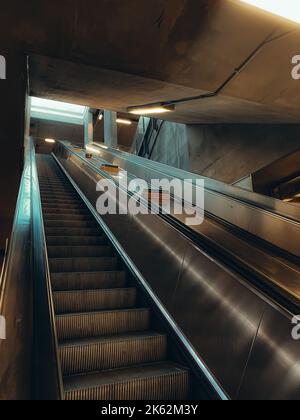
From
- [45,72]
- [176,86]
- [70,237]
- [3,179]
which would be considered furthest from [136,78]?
[3,179]

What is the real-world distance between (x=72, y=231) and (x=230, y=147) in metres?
4.98

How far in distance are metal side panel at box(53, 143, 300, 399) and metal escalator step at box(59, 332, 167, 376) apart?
1.03 feet

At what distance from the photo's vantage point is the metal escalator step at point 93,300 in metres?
→ 3.39

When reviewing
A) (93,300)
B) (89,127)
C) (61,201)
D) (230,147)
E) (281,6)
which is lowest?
(93,300)

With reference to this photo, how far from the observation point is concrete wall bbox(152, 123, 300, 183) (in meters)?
7.22

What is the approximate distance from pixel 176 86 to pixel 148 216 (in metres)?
2.01

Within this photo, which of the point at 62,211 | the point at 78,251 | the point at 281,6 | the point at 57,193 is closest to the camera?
the point at 281,6

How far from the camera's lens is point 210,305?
282cm

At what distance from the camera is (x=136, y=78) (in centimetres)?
462

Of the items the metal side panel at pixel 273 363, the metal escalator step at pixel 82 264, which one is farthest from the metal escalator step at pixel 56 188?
the metal side panel at pixel 273 363

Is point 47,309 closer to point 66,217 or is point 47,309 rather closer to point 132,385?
point 132,385

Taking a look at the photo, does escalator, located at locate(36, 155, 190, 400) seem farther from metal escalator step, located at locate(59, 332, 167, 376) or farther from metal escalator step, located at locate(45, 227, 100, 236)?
metal escalator step, located at locate(45, 227, 100, 236)

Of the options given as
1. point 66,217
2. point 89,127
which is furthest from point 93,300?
point 89,127

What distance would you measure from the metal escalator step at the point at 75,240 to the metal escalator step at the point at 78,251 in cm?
36
